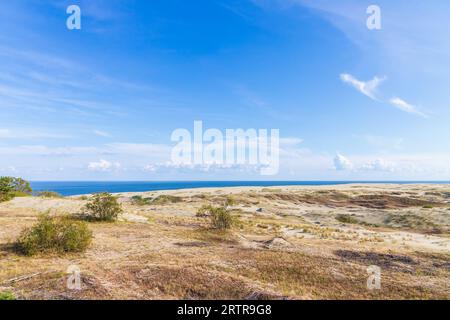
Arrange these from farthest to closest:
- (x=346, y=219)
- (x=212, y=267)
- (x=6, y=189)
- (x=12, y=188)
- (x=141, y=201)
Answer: (x=141, y=201) < (x=346, y=219) < (x=12, y=188) < (x=6, y=189) < (x=212, y=267)

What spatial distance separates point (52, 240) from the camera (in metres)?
16.5

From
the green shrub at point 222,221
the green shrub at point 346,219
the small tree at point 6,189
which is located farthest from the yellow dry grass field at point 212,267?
the green shrub at point 346,219

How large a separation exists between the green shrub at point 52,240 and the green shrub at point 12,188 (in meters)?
25.3

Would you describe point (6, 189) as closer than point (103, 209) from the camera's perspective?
No

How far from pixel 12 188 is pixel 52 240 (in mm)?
31715

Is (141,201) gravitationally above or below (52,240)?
below

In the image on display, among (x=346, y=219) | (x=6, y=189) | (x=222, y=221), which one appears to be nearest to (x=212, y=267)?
(x=222, y=221)

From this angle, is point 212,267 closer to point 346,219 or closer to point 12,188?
point 346,219

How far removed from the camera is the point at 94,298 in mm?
10195

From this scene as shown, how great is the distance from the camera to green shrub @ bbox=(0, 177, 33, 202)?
3694 centimetres

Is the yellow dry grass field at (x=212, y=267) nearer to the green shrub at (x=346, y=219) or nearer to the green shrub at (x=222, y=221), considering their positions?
the green shrub at (x=222, y=221)
